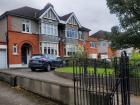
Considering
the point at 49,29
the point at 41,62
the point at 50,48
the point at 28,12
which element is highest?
the point at 28,12

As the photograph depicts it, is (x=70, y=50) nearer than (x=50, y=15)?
No

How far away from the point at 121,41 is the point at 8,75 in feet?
49.9

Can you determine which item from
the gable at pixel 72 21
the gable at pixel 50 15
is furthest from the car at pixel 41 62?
the gable at pixel 72 21

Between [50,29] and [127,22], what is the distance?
1391 centimetres

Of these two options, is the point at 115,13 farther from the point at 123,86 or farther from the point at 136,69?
the point at 123,86

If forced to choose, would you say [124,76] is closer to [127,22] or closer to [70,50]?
[127,22]

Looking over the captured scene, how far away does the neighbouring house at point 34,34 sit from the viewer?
3309cm

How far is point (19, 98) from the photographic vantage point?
40.3 feet

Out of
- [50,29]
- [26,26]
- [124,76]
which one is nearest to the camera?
[124,76]

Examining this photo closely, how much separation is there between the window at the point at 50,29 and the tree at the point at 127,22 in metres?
11.6

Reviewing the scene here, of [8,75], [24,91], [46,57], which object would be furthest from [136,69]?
[46,57]

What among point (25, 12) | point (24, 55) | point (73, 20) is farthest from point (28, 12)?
point (73, 20)

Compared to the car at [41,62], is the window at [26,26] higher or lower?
higher

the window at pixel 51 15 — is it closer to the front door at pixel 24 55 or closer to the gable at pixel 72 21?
the gable at pixel 72 21
